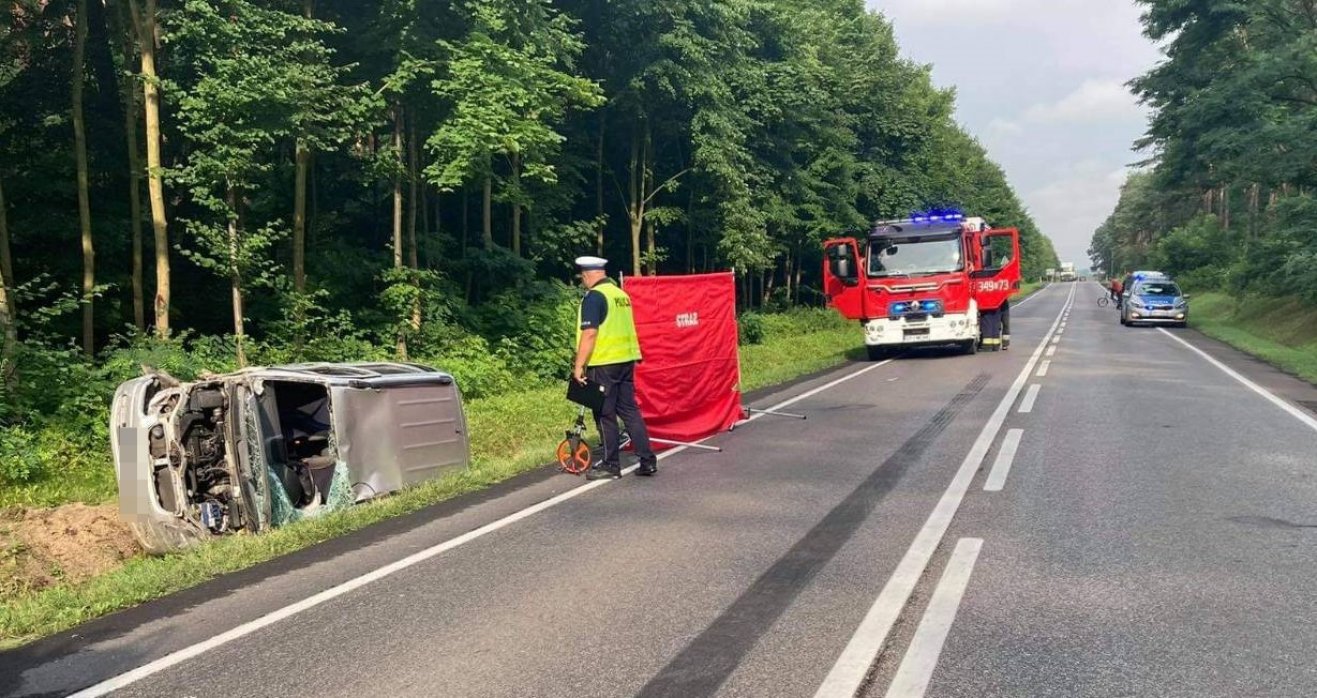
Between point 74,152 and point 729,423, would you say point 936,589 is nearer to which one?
point 729,423

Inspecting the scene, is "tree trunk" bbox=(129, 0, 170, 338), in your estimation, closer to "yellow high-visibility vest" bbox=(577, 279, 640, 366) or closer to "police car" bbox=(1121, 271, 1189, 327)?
"yellow high-visibility vest" bbox=(577, 279, 640, 366)

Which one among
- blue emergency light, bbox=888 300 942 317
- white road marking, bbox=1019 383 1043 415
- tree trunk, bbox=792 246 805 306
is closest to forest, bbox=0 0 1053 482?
blue emergency light, bbox=888 300 942 317

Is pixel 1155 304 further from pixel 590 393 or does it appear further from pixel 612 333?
pixel 590 393

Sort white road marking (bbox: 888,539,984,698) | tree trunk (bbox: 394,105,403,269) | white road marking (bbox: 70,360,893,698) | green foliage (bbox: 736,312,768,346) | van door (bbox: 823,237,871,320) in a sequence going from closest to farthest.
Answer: white road marking (bbox: 888,539,984,698)
white road marking (bbox: 70,360,893,698)
tree trunk (bbox: 394,105,403,269)
van door (bbox: 823,237,871,320)
green foliage (bbox: 736,312,768,346)

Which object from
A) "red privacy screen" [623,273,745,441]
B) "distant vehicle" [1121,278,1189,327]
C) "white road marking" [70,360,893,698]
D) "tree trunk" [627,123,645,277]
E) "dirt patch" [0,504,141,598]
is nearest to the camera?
"white road marking" [70,360,893,698]

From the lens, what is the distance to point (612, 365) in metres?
8.36

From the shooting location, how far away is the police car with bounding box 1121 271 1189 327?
108ft

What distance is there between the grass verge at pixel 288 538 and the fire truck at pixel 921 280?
5003 mm

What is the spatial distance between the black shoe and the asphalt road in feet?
0.75

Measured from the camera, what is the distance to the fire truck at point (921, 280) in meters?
19.6

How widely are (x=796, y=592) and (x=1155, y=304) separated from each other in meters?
33.0

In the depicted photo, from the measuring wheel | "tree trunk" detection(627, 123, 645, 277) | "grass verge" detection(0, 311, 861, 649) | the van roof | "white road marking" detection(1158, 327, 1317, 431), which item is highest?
"tree trunk" detection(627, 123, 645, 277)

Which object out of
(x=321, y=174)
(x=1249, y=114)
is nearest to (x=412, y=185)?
(x=321, y=174)

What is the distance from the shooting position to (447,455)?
8844mm
